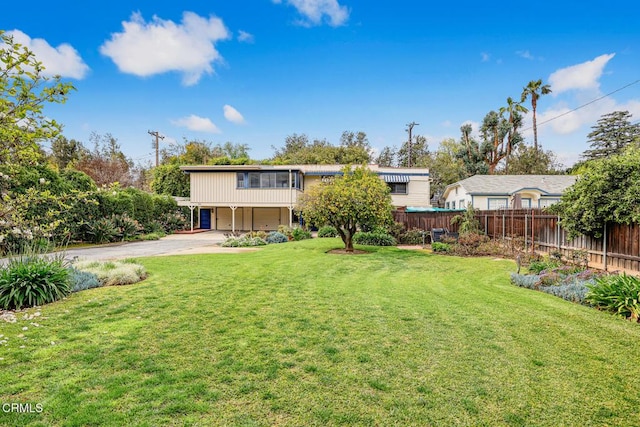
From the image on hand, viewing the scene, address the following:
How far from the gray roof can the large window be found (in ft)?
46.1

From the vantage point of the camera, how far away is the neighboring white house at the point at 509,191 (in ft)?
80.9

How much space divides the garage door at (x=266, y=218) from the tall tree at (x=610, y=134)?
1494 inches

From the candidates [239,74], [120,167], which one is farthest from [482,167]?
[120,167]

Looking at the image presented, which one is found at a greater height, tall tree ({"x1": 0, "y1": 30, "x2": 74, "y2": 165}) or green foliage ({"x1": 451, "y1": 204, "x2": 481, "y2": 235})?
tall tree ({"x1": 0, "y1": 30, "x2": 74, "y2": 165})

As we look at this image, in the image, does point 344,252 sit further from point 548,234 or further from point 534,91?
point 534,91

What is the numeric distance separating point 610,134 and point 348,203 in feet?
142

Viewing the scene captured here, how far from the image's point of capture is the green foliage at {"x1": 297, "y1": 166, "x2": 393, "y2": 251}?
12812mm

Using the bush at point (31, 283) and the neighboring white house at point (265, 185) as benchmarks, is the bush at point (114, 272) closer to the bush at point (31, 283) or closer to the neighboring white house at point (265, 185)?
the bush at point (31, 283)

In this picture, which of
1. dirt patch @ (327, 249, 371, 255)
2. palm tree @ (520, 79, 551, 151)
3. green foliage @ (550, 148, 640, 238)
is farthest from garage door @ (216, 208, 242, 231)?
palm tree @ (520, 79, 551, 151)

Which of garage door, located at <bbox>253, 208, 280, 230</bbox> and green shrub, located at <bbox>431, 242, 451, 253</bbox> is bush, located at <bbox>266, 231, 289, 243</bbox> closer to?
green shrub, located at <bbox>431, 242, 451, 253</bbox>

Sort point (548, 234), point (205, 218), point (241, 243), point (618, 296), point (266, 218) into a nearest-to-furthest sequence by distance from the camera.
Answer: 1. point (618, 296)
2. point (548, 234)
3. point (241, 243)
4. point (266, 218)
5. point (205, 218)

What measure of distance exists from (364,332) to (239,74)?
69.0 feet

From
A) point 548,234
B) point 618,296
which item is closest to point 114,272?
point 618,296

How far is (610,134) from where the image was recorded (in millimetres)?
38625
